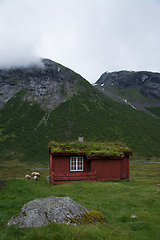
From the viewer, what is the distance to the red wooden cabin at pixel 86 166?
20.5 meters

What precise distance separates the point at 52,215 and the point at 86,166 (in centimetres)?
1556

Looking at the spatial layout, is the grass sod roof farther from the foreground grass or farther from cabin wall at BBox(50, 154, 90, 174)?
A: the foreground grass

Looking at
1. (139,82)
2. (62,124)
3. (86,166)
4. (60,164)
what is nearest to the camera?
(60,164)

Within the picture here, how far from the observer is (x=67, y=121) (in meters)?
75.8

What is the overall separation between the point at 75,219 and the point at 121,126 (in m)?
72.5

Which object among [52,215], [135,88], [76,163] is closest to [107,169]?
[76,163]

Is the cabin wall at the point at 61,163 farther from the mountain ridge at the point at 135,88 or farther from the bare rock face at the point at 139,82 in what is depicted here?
the bare rock face at the point at 139,82

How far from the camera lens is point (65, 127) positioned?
71.4 m

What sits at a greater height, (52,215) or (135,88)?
(135,88)

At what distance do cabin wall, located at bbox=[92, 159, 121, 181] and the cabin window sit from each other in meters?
1.97

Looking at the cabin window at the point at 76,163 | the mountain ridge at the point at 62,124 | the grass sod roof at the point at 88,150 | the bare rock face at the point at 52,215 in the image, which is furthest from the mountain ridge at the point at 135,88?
the bare rock face at the point at 52,215

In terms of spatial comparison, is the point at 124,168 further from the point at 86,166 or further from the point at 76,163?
the point at 76,163

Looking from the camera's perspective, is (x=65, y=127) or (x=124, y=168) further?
(x=65, y=127)

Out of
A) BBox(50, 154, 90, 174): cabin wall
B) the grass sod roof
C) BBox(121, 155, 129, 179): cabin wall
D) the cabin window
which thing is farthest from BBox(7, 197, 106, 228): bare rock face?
BBox(121, 155, 129, 179): cabin wall
